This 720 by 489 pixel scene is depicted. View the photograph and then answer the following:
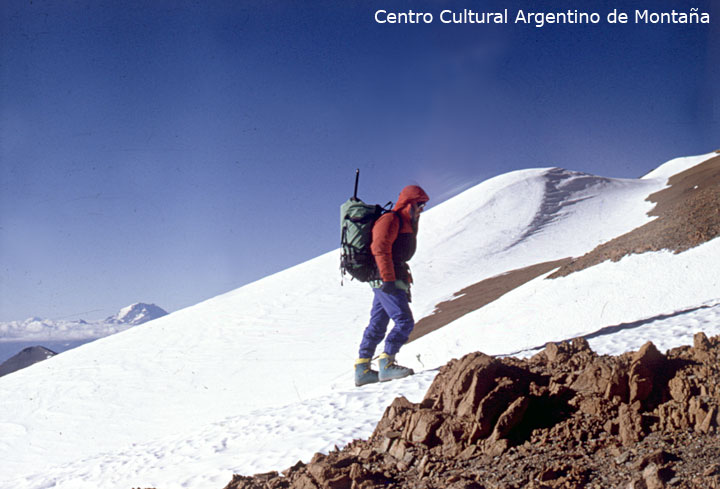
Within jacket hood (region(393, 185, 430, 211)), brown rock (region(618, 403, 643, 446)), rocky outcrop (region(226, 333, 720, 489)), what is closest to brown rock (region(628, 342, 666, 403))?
rocky outcrop (region(226, 333, 720, 489))

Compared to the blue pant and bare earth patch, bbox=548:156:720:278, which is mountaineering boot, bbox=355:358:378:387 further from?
bare earth patch, bbox=548:156:720:278

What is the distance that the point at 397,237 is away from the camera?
23.2ft

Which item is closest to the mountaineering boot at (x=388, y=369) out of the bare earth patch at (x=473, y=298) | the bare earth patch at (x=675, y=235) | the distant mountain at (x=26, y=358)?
the bare earth patch at (x=675, y=235)

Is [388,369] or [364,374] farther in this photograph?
[364,374]

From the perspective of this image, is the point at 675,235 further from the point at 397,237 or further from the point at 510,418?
the point at 510,418

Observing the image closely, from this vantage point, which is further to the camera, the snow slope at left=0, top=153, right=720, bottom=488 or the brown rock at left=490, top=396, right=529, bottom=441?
the snow slope at left=0, top=153, right=720, bottom=488

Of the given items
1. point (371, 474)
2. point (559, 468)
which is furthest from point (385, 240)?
point (559, 468)

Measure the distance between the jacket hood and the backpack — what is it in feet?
0.95

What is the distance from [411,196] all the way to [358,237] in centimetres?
91

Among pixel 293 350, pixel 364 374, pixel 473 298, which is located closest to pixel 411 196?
pixel 364 374

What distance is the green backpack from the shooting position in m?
6.89

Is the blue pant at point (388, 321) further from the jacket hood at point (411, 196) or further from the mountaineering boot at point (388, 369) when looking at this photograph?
the jacket hood at point (411, 196)

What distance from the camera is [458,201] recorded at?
44344 millimetres

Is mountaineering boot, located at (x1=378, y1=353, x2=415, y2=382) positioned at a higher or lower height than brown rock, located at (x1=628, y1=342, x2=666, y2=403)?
higher
